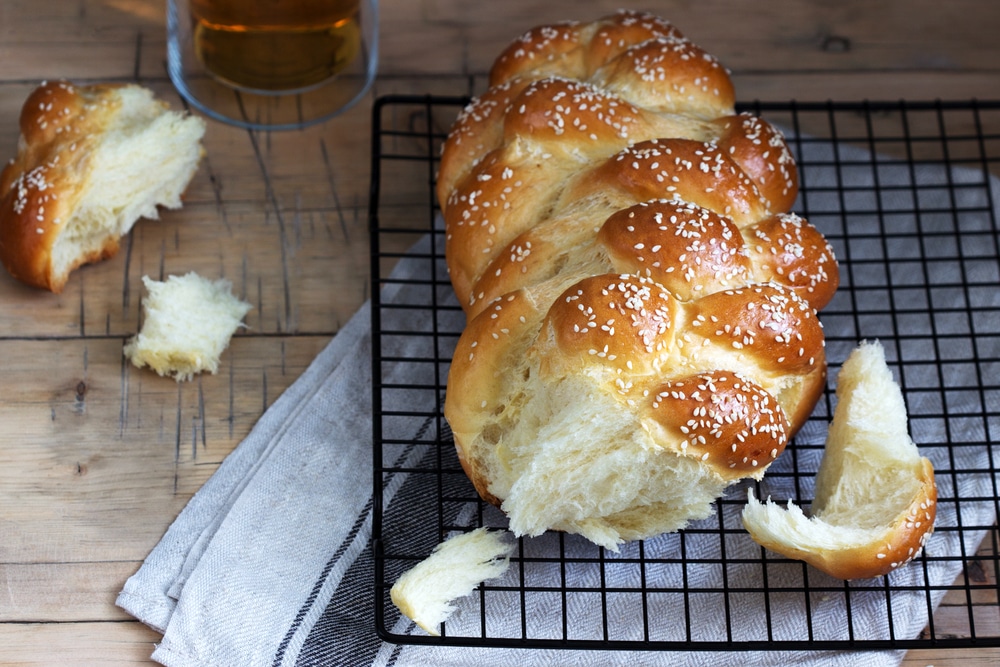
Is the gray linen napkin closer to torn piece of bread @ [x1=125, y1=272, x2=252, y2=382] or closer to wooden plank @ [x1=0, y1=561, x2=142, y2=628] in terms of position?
wooden plank @ [x1=0, y1=561, x2=142, y2=628]

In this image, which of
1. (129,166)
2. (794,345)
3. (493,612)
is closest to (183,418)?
(129,166)

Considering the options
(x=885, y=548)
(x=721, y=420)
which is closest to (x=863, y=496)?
(x=885, y=548)

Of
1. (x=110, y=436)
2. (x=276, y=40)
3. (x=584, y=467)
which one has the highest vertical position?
(x=276, y=40)

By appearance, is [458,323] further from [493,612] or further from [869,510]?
[869,510]

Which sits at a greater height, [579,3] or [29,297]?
[579,3]

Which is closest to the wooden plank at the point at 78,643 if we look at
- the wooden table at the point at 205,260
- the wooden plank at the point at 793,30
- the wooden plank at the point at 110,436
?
the wooden table at the point at 205,260

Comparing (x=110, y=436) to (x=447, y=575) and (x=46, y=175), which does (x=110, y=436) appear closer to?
(x=46, y=175)
